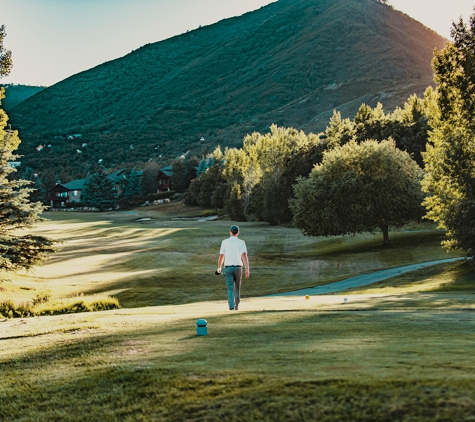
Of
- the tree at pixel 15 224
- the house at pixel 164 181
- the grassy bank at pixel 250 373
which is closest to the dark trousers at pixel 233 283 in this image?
the grassy bank at pixel 250 373

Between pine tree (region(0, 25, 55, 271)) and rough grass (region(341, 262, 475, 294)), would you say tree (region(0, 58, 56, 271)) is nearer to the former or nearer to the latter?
pine tree (region(0, 25, 55, 271))

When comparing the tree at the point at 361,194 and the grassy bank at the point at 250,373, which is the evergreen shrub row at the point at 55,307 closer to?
the grassy bank at the point at 250,373

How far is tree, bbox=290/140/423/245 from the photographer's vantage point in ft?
181

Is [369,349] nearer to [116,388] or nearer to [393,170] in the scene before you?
[116,388]

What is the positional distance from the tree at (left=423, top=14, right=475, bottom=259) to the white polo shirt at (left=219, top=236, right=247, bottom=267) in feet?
76.5

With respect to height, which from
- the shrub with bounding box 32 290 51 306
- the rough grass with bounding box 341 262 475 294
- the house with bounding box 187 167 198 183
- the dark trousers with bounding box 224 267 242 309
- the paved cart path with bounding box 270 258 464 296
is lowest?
the paved cart path with bounding box 270 258 464 296

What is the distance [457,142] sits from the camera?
124 feet

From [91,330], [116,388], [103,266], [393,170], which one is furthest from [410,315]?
[393,170]

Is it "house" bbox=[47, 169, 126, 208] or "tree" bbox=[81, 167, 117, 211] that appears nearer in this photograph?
"tree" bbox=[81, 167, 117, 211]

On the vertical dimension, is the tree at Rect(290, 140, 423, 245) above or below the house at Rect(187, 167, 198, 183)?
below

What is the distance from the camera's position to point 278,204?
97.5m

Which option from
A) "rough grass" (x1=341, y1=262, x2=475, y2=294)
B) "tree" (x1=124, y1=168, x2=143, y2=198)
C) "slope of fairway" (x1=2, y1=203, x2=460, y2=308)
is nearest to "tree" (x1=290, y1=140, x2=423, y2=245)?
"slope of fairway" (x1=2, y1=203, x2=460, y2=308)

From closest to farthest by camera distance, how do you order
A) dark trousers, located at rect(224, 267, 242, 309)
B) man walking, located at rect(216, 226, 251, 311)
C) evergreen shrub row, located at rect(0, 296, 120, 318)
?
man walking, located at rect(216, 226, 251, 311) → dark trousers, located at rect(224, 267, 242, 309) → evergreen shrub row, located at rect(0, 296, 120, 318)

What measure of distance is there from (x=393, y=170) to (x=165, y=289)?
29.2 meters
